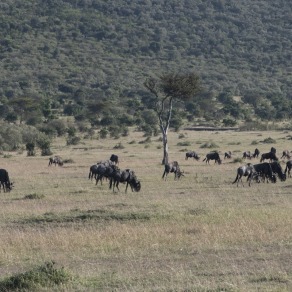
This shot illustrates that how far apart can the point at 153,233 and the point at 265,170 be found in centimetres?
1419

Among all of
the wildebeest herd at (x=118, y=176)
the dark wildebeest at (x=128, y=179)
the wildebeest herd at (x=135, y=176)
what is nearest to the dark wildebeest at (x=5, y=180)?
the wildebeest herd at (x=135, y=176)

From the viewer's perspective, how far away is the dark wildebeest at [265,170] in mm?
30234

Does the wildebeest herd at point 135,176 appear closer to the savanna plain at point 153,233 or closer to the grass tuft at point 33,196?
the savanna plain at point 153,233

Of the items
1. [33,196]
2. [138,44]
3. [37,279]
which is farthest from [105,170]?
[138,44]

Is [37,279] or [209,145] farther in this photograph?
[209,145]

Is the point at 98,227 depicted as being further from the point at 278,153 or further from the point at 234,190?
the point at 278,153

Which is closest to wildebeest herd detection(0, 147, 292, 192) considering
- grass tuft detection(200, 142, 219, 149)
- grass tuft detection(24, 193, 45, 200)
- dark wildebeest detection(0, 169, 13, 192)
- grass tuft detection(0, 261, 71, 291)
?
dark wildebeest detection(0, 169, 13, 192)

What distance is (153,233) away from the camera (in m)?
17.1

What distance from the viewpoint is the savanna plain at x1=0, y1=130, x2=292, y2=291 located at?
12031mm

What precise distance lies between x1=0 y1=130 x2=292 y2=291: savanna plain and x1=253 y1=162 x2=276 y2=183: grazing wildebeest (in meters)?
0.67

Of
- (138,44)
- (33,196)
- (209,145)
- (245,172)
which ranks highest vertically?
(138,44)

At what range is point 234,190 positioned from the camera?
1067 inches

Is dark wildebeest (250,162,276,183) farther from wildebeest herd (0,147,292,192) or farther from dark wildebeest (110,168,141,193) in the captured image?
dark wildebeest (110,168,141,193)

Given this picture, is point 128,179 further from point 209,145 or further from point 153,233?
point 209,145
